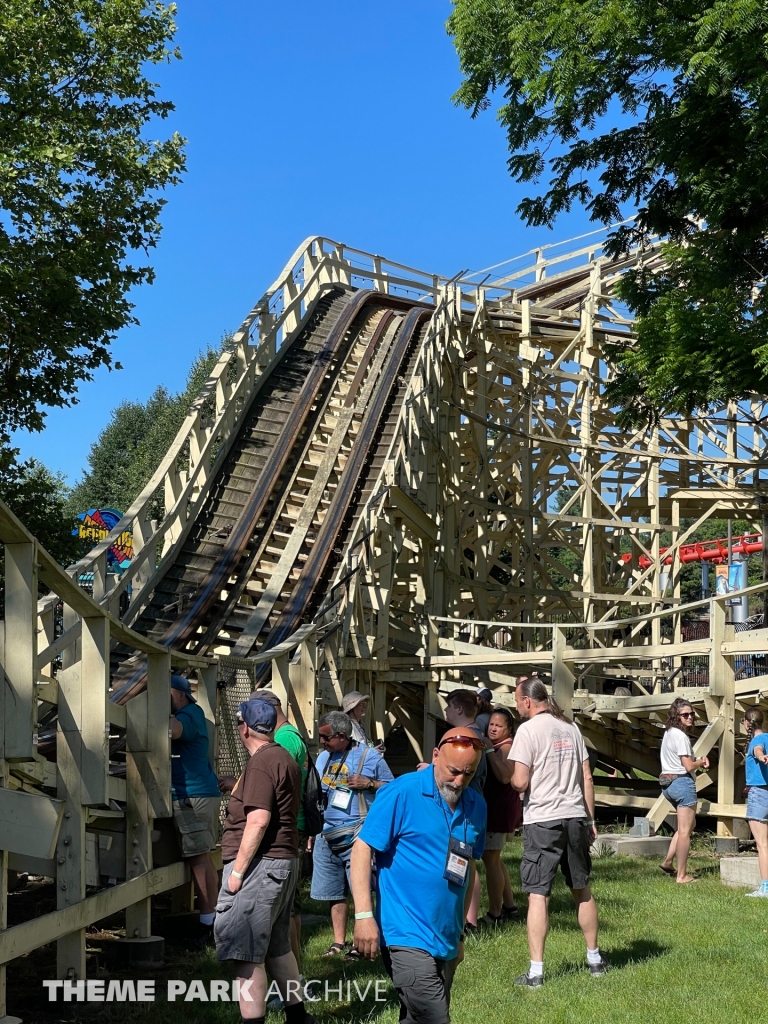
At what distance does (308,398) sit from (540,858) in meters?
12.7

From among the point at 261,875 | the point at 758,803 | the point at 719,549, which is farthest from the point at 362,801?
the point at 719,549

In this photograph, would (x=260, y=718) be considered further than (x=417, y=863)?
Yes

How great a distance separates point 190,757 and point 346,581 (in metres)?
6.49

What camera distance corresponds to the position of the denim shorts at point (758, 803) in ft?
27.8

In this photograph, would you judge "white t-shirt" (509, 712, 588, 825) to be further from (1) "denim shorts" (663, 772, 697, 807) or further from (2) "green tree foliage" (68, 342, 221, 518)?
(2) "green tree foliage" (68, 342, 221, 518)

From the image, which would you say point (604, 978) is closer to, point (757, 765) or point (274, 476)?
point (757, 765)

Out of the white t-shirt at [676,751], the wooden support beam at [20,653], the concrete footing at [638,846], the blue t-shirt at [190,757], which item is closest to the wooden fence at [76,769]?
the wooden support beam at [20,653]

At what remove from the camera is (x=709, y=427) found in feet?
66.1

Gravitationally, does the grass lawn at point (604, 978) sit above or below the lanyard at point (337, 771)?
below

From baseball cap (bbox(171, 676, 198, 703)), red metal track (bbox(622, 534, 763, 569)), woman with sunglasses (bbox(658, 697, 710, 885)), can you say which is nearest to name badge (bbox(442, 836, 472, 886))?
baseball cap (bbox(171, 676, 198, 703))

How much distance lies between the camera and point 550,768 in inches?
241

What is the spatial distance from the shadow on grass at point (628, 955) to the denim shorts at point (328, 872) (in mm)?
1313

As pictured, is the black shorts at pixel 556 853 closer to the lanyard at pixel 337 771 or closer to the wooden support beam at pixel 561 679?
the lanyard at pixel 337 771

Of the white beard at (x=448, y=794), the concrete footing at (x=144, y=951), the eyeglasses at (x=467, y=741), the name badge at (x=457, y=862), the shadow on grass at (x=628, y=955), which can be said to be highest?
the eyeglasses at (x=467, y=741)
